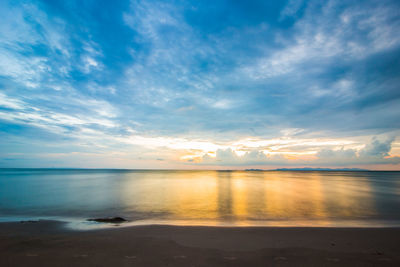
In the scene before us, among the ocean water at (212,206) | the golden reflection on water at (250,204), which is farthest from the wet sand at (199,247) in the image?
the golden reflection on water at (250,204)

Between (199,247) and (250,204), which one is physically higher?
(199,247)

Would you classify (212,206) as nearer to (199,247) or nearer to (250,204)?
(250,204)

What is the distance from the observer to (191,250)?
7590 millimetres

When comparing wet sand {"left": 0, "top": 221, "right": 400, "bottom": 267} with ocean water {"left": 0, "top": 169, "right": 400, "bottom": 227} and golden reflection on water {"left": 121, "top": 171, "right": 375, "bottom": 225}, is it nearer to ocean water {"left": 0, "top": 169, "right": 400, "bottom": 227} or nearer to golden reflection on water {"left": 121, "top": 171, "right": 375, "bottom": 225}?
ocean water {"left": 0, "top": 169, "right": 400, "bottom": 227}

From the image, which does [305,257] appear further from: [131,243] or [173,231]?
[131,243]

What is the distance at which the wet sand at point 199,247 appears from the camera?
6.67 meters

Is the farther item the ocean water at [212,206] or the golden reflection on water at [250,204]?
the golden reflection on water at [250,204]

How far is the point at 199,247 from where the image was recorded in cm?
790

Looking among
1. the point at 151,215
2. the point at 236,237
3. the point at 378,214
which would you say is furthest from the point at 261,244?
the point at 378,214

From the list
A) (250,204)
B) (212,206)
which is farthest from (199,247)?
(250,204)

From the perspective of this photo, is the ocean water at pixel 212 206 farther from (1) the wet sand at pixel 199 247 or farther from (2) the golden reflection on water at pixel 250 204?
(1) the wet sand at pixel 199 247

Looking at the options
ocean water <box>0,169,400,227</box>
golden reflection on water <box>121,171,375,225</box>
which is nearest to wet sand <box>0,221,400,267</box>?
ocean water <box>0,169,400,227</box>

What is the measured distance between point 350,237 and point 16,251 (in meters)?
14.9

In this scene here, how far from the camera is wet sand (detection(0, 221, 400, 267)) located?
6668 millimetres
